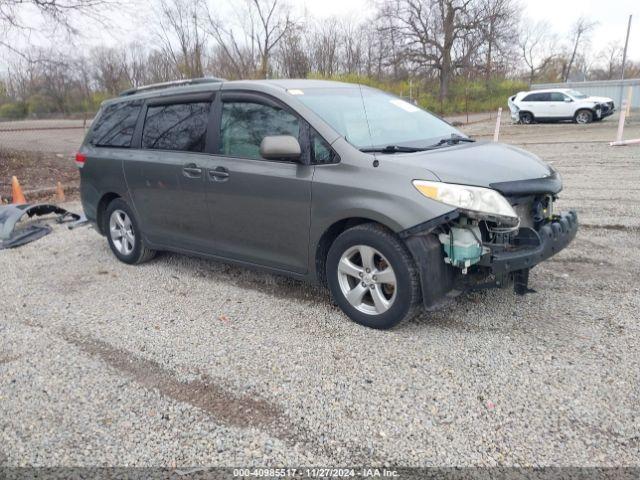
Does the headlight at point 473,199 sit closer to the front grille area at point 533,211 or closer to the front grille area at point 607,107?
the front grille area at point 533,211

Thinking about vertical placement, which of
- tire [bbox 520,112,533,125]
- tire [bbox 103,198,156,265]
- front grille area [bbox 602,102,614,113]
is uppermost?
front grille area [bbox 602,102,614,113]

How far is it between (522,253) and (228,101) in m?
2.69

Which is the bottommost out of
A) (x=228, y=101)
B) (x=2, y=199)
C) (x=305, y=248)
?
(x=2, y=199)

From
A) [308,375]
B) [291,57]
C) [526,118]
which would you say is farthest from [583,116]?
[308,375]

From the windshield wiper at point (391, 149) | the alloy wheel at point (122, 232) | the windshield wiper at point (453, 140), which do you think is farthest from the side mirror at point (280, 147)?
the alloy wheel at point (122, 232)

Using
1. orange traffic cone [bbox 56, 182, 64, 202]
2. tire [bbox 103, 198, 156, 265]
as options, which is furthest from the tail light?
orange traffic cone [bbox 56, 182, 64, 202]

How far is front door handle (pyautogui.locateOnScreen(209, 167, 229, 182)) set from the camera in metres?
4.44

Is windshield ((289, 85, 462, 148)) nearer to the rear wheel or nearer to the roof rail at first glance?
the roof rail

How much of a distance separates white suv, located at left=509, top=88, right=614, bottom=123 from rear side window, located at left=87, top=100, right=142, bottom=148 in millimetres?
23991

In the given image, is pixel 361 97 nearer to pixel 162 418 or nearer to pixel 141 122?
pixel 141 122

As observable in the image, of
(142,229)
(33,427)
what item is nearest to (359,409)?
(33,427)

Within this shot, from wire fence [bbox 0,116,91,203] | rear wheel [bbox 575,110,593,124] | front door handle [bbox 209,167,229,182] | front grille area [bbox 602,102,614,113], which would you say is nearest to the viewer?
front door handle [bbox 209,167,229,182]

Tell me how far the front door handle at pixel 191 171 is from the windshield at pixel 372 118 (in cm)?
110

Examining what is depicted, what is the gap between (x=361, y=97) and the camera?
4.63 m
